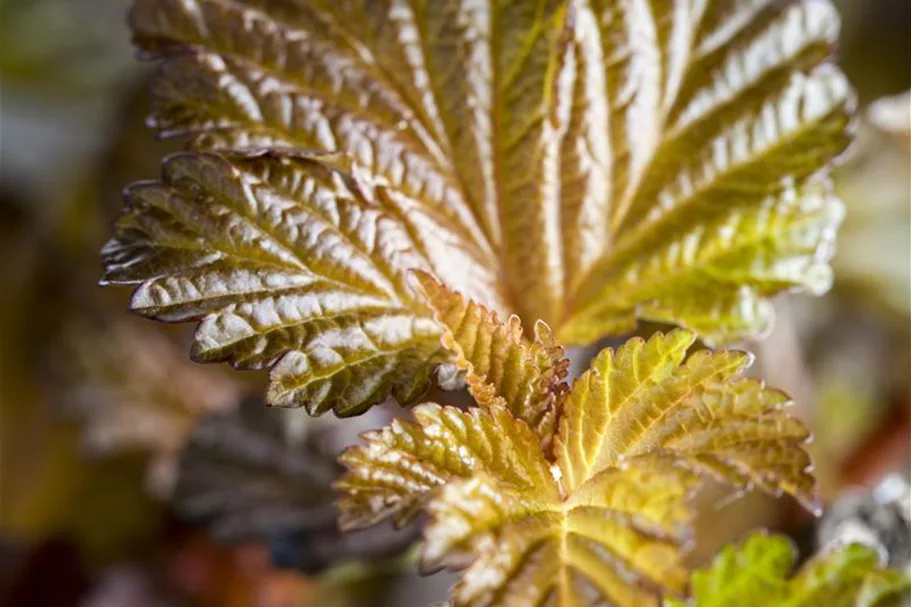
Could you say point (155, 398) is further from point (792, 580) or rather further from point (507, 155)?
point (792, 580)

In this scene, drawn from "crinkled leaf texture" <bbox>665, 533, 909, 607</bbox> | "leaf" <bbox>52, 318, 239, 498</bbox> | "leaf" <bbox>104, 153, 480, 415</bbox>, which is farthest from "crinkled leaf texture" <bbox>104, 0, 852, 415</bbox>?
"leaf" <bbox>52, 318, 239, 498</bbox>

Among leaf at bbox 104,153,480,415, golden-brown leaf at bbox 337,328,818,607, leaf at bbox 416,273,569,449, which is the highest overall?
leaf at bbox 104,153,480,415

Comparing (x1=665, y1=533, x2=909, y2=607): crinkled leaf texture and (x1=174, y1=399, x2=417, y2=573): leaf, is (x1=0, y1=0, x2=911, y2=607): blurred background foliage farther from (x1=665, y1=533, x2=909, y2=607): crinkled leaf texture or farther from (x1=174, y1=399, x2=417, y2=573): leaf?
(x1=665, y1=533, x2=909, y2=607): crinkled leaf texture

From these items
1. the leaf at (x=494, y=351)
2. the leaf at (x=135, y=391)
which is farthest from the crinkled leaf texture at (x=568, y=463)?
the leaf at (x=135, y=391)

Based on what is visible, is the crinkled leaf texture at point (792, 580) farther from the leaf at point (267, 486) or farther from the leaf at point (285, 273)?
the leaf at point (267, 486)

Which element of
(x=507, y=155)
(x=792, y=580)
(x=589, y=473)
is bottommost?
(x=792, y=580)

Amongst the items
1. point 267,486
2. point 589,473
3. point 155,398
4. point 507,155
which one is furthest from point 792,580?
point 155,398
